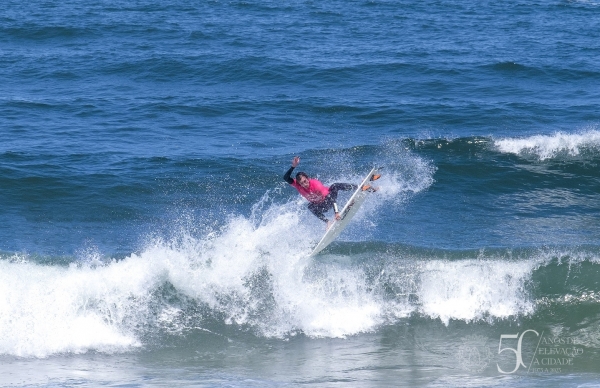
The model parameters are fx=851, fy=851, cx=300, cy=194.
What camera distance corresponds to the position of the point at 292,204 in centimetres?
1897

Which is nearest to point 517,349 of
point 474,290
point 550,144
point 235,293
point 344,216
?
point 474,290

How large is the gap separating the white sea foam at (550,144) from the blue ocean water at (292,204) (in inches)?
2.2

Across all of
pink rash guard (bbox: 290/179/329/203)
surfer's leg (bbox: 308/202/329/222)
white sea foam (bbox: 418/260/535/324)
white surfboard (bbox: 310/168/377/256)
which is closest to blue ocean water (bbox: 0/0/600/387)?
white sea foam (bbox: 418/260/535/324)

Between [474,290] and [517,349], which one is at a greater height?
[474,290]

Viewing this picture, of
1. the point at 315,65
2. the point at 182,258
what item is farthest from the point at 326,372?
the point at 315,65

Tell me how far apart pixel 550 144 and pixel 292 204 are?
761 centimetres

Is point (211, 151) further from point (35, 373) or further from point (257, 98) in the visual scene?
point (35, 373)

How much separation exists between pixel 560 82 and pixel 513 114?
409 centimetres

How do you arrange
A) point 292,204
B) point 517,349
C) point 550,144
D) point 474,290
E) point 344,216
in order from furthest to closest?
point 550,144
point 292,204
point 344,216
point 474,290
point 517,349

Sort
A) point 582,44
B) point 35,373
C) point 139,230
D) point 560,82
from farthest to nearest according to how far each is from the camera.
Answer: point 582,44 < point 560,82 < point 139,230 < point 35,373

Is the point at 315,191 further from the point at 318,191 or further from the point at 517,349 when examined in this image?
the point at 517,349

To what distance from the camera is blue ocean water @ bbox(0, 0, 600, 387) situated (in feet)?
45.5

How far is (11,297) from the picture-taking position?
1489 cm

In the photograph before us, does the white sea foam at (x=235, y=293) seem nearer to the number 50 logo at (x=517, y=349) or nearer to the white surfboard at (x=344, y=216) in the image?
the white surfboard at (x=344, y=216)
